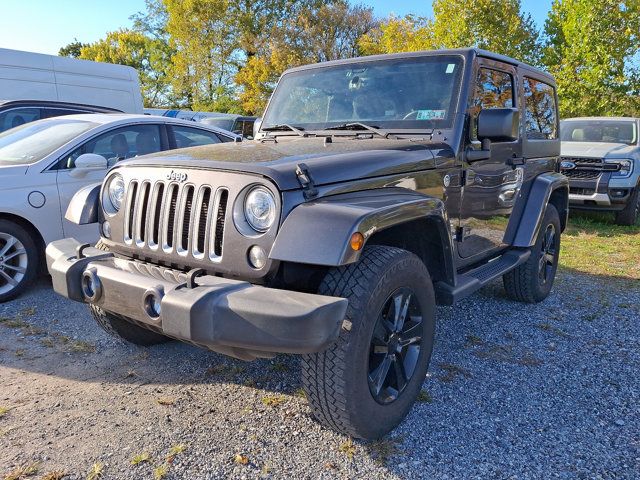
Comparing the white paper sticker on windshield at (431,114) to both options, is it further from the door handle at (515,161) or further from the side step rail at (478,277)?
the side step rail at (478,277)

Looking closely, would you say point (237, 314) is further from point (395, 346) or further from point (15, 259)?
point (15, 259)

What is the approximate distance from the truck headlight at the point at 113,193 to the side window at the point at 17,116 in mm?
→ 4577

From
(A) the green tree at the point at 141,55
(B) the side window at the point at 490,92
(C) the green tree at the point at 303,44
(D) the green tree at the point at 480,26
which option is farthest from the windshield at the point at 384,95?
(A) the green tree at the point at 141,55

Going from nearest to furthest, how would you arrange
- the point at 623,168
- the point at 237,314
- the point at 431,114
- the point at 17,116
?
the point at 237,314, the point at 431,114, the point at 17,116, the point at 623,168

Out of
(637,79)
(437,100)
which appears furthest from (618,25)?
(437,100)

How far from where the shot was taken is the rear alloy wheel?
4.39 meters

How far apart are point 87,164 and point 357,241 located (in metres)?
3.37

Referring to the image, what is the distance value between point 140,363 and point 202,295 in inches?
61.9

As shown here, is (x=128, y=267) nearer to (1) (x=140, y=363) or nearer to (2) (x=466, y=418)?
(1) (x=140, y=363)

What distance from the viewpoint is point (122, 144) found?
5.21 metres

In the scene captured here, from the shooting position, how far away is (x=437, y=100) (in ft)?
11.1

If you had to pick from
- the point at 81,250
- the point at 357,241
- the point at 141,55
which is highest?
the point at 141,55

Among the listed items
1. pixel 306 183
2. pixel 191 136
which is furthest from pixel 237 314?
pixel 191 136

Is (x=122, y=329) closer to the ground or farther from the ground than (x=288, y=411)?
farther from the ground
